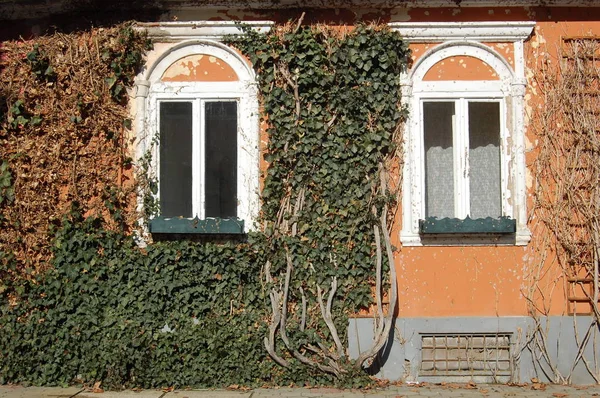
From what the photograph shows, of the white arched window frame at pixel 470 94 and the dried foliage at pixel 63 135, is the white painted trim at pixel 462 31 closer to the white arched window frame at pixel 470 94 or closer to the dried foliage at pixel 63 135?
the white arched window frame at pixel 470 94

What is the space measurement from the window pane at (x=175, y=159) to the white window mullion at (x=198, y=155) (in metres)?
0.07

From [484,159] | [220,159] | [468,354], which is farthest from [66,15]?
[468,354]

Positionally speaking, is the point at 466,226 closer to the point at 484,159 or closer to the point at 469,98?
the point at 484,159

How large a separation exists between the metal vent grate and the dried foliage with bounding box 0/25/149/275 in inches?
159

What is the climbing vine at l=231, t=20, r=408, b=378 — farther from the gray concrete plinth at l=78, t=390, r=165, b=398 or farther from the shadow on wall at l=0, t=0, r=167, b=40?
the shadow on wall at l=0, t=0, r=167, b=40

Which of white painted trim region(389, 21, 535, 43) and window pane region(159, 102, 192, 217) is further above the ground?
white painted trim region(389, 21, 535, 43)

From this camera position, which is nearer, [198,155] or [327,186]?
[327,186]

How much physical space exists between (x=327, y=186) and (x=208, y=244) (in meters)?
1.59

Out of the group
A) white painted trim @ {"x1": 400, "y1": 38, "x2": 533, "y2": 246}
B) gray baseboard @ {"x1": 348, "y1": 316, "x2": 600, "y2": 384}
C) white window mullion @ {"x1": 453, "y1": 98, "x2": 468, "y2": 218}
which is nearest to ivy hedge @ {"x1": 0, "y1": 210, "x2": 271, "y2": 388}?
gray baseboard @ {"x1": 348, "y1": 316, "x2": 600, "y2": 384}

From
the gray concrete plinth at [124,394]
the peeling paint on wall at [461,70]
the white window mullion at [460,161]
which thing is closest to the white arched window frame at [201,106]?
the gray concrete plinth at [124,394]

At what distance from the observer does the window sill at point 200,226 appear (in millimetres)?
8633

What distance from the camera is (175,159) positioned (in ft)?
29.6

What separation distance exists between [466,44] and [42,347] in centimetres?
633

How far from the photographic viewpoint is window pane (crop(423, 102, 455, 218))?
8.95 meters
